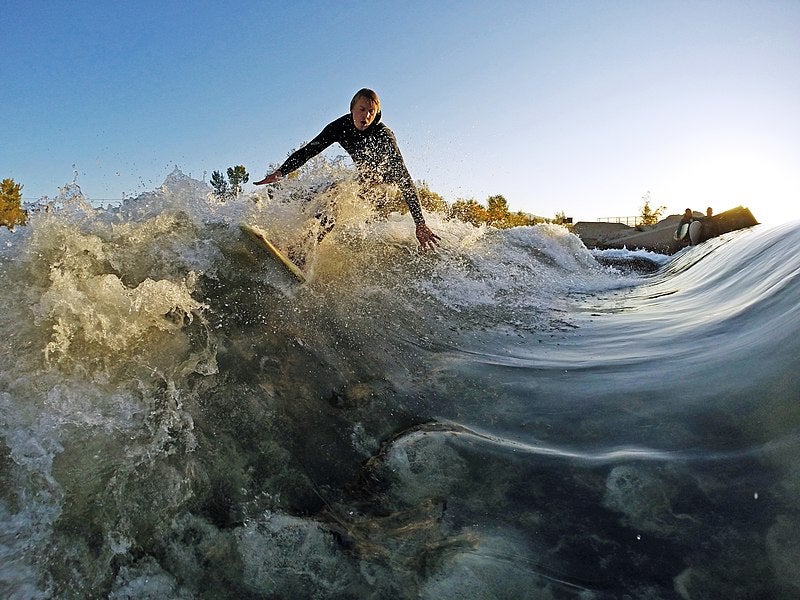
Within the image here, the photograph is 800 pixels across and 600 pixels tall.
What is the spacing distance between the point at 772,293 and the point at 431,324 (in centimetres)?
230

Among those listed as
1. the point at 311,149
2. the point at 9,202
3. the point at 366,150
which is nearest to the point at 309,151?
the point at 311,149

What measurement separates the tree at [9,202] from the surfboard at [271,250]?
34577 millimetres

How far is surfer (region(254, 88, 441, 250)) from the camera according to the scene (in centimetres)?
470

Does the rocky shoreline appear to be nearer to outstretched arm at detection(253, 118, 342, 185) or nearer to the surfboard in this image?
outstretched arm at detection(253, 118, 342, 185)

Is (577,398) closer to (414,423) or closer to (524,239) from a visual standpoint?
(414,423)

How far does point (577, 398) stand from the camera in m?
2.73

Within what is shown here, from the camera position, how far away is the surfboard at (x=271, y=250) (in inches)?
146

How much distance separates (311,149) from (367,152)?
0.49 m

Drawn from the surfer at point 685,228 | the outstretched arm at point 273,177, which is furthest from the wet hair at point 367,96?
the surfer at point 685,228

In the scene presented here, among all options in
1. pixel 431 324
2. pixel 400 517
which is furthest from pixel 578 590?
pixel 431 324

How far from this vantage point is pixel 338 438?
2502mm

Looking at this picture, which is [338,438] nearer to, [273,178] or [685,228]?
[273,178]

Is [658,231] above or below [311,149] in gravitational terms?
below

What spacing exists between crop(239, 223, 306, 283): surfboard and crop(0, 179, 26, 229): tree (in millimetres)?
34577
